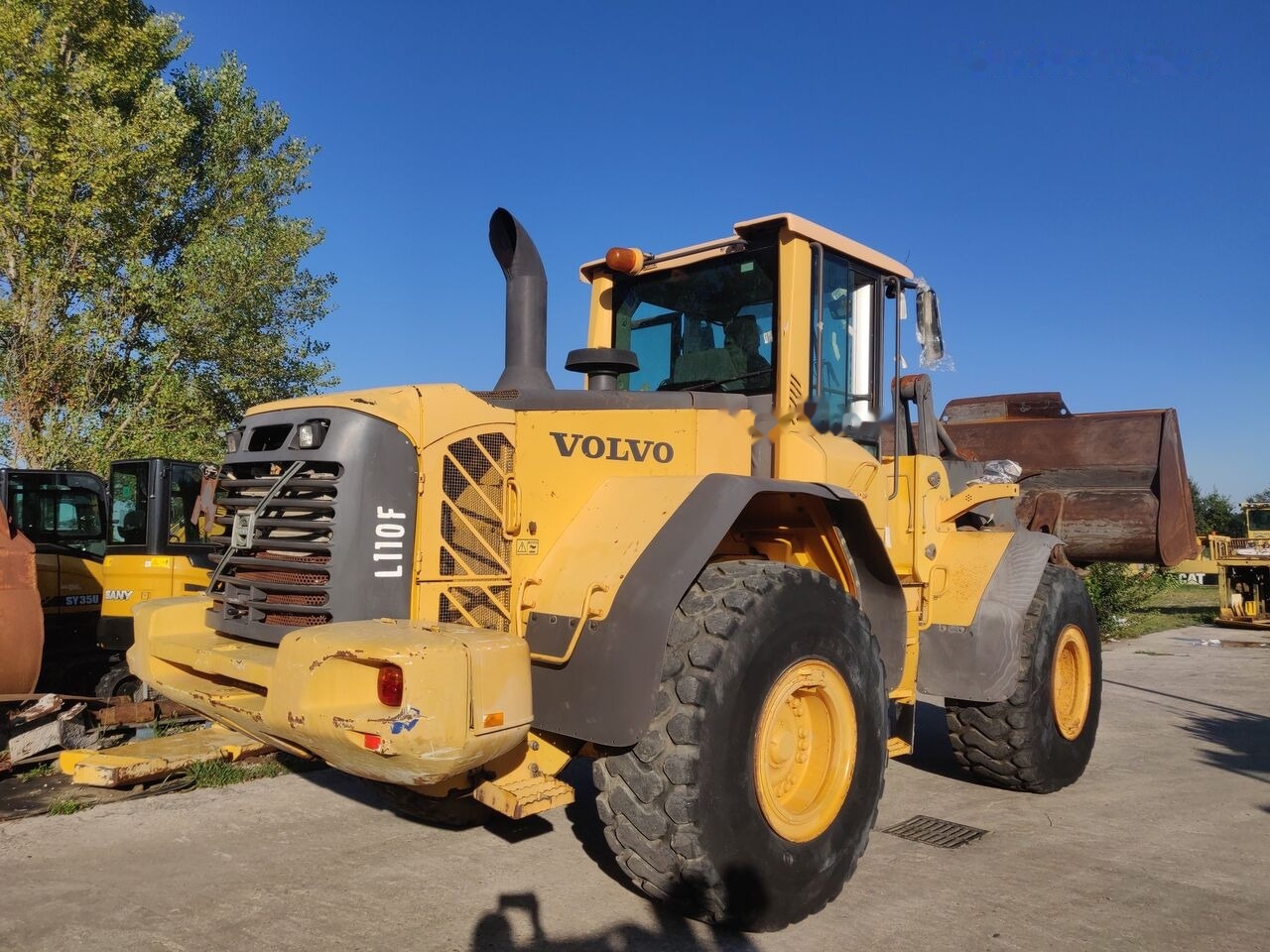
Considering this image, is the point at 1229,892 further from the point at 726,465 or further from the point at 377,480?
the point at 377,480

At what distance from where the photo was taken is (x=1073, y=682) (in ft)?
20.8

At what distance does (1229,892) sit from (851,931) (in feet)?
5.85

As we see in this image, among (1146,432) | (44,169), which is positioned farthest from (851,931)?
(44,169)

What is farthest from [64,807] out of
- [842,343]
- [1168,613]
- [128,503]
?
[1168,613]

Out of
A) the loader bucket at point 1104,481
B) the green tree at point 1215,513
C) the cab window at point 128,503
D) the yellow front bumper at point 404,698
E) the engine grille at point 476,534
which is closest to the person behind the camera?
the yellow front bumper at point 404,698

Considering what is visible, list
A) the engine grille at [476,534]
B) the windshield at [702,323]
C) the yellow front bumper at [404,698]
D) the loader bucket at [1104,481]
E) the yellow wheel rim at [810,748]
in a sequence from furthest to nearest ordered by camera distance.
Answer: the loader bucket at [1104,481] → the windshield at [702,323] → the yellow wheel rim at [810,748] → the engine grille at [476,534] → the yellow front bumper at [404,698]

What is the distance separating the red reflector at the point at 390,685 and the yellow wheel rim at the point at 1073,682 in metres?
4.59

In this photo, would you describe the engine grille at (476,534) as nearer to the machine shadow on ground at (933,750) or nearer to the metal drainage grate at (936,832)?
the metal drainage grate at (936,832)

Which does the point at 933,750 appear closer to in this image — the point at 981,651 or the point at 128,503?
the point at 981,651

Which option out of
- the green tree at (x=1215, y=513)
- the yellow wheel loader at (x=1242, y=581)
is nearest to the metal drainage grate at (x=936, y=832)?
the yellow wheel loader at (x=1242, y=581)

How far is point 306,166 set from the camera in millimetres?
19078

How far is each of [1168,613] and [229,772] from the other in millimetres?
22697

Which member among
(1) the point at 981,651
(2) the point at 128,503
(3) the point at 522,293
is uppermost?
(3) the point at 522,293

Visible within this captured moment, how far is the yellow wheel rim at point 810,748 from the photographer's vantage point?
3.78 m
